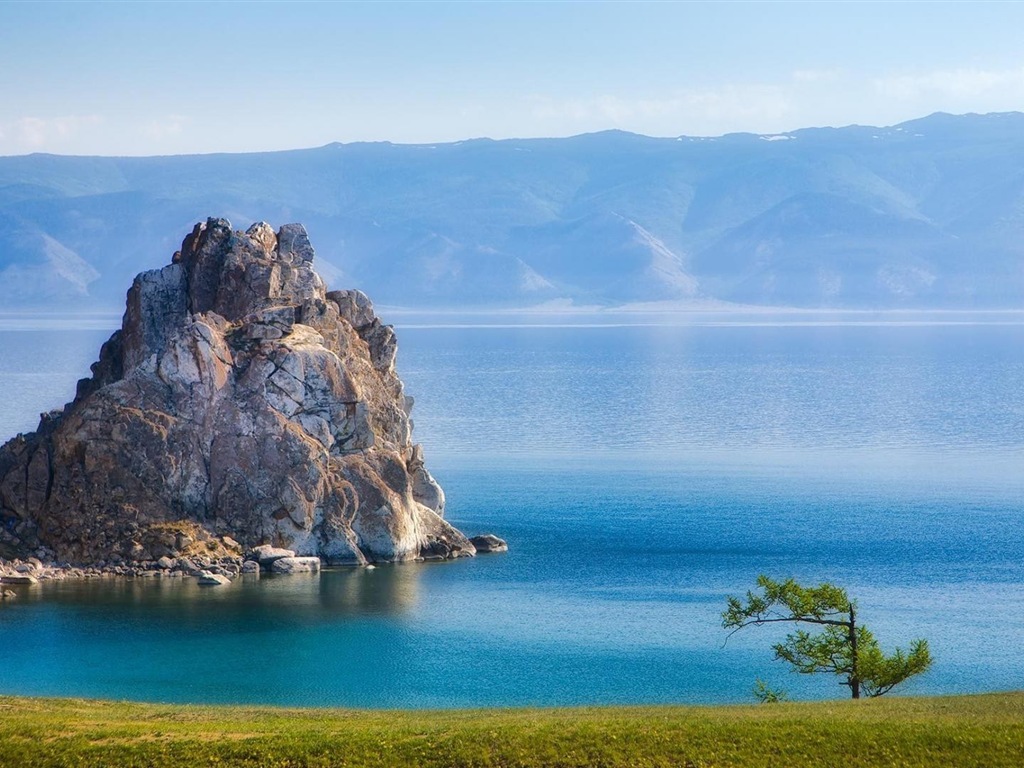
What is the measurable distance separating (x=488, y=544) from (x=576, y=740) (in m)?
42.1

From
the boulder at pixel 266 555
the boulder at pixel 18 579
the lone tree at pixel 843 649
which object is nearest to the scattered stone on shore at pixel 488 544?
the boulder at pixel 266 555

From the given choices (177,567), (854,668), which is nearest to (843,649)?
(854,668)

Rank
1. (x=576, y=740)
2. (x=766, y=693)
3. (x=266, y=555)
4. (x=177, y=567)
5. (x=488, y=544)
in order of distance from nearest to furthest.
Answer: (x=576, y=740) < (x=766, y=693) < (x=177, y=567) < (x=266, y=555) < (x=488, y=544)

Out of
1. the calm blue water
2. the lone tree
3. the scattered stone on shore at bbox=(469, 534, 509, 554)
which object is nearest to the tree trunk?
the lone tree

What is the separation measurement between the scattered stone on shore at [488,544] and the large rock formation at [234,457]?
38.2 inches

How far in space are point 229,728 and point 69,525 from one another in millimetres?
34609

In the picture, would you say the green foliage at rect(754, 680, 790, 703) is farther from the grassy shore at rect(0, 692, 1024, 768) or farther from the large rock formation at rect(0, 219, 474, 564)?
the large rock formation at rect(0, 219, 474, 564)

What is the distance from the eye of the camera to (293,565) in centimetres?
7606

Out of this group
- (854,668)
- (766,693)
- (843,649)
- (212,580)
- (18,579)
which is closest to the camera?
(854,668)

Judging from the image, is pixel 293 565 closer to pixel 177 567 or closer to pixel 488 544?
pixel 177 567

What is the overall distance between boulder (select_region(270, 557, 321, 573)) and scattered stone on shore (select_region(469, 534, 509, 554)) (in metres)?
10.1

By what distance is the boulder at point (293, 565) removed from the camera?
249 ft

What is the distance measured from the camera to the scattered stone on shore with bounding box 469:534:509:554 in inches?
3270

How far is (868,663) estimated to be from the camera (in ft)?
167
